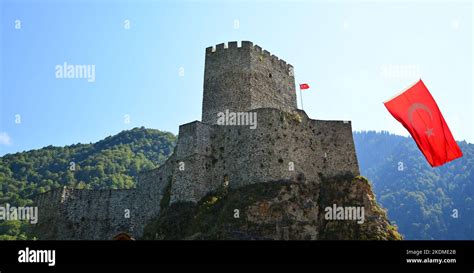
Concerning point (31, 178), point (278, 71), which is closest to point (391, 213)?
point (31, 178)

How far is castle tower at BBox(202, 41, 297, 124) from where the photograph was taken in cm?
4425

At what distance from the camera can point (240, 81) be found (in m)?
44.7

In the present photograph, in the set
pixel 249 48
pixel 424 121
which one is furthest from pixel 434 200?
pixel 424 121

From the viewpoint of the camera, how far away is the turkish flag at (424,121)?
86.0ft

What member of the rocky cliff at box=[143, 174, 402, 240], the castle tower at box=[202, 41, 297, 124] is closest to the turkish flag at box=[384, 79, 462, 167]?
the rocky cliff at box=[143, 174, 402, 240]

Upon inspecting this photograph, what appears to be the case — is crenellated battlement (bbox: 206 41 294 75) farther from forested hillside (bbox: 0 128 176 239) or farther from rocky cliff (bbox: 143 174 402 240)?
forested hillside (bbox: 0 128 176 239)

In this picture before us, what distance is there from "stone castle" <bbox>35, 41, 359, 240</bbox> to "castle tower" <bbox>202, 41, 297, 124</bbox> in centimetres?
9

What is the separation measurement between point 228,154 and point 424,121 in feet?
58.0

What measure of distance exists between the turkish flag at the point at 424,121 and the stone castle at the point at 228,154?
46.4 ft

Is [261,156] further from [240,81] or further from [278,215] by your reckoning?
[240,81]

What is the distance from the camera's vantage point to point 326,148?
4288 centimetres
